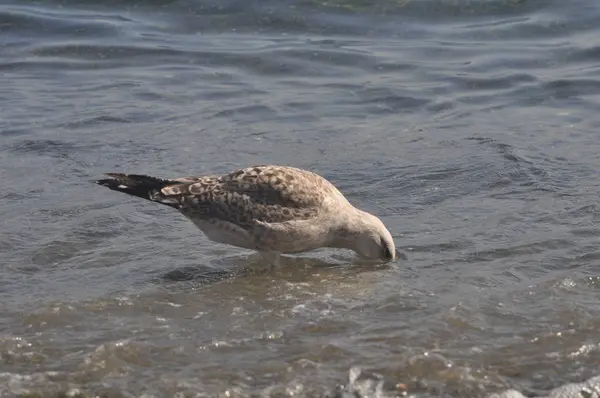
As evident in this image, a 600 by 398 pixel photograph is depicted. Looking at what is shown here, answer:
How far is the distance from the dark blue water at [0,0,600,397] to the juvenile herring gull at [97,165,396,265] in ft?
0.61

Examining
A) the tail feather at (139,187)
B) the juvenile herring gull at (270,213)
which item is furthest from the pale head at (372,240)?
the tail feather at (139,187)

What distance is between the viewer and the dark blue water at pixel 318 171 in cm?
599

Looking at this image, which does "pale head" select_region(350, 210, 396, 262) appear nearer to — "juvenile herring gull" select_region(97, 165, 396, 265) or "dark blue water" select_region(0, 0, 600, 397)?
"juvenile herring gull" select_region(97, 165, 396, 265)

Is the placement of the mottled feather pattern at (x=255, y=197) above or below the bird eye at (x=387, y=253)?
above

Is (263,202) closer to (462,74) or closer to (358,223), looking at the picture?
(358,223)

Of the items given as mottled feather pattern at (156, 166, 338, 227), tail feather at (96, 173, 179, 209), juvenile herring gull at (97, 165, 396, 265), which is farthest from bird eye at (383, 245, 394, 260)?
tail feather at (96, 173, 179, 209)

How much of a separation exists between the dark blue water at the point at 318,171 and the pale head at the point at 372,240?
0.11m

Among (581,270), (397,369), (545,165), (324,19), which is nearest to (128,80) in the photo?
(324,19)

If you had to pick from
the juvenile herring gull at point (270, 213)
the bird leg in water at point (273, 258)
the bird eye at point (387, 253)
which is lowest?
the bird leg in water at point (273, 258)

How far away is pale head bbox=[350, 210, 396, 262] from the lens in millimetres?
7656

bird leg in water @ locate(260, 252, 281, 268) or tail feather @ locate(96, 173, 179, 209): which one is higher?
tail feather @ locate(96, 173, 179, 209)

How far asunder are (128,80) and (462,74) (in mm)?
3468

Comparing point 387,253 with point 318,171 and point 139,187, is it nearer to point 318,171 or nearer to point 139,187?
point 139,187

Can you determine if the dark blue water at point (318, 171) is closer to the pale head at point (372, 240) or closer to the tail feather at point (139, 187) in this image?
the pale head at point (372, 240)
